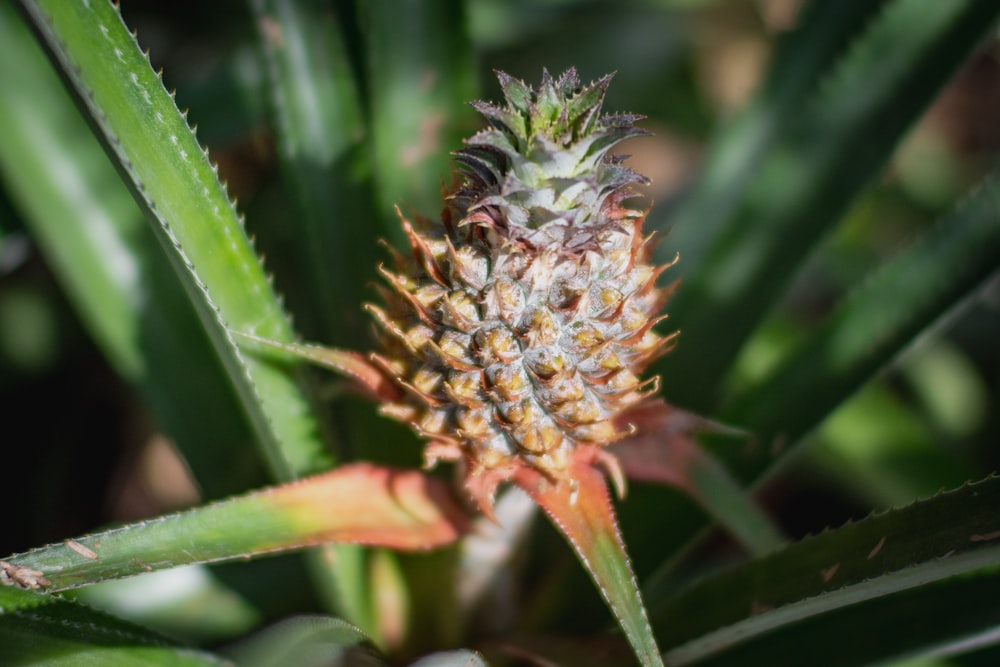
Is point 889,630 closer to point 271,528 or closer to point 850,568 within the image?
point 850,568

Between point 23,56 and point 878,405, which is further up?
point 23,56

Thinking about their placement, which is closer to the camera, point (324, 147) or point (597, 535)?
point (597, 535)

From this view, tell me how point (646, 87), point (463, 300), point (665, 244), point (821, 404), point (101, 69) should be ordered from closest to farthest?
point (101, 69) < point (463, 300) < point (821, 404) < point (665, 244) < point (646, 87)

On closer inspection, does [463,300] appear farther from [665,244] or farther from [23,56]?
[23,56]

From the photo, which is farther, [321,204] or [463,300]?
[321,204]

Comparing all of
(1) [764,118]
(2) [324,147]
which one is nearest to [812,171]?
(1) [764,118]

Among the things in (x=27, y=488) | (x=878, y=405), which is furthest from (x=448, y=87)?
(x=27, y=488)
